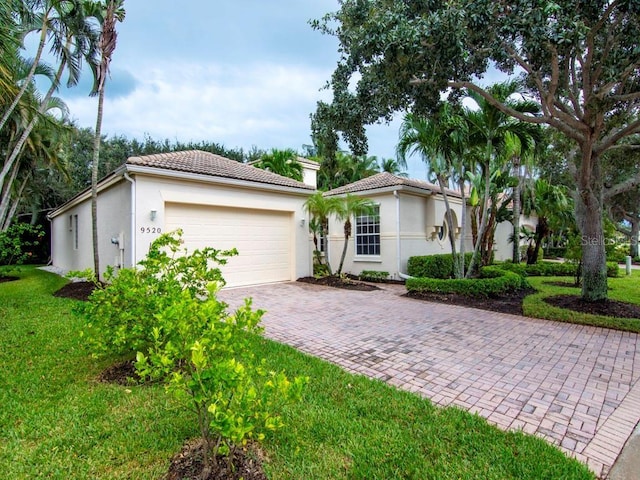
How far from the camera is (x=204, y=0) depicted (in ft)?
27.7

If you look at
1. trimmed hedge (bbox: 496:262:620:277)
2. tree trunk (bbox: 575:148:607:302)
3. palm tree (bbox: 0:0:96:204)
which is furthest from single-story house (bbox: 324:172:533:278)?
palm tree (bbox: 0:0:96:204)

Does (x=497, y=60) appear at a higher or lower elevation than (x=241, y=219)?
higher

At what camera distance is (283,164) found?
1794cm

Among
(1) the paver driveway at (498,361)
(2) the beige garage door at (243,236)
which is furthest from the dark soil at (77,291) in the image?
(1) the paver driveway at (498,361)

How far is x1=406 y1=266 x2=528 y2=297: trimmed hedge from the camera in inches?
365

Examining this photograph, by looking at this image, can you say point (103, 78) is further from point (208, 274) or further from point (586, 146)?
point (586, 146)

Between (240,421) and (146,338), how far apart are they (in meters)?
2.21

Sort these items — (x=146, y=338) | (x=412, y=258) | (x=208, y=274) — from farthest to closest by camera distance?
1. (x=412, y=258)
2. (x=208, y=274)
3. (x=146, y=338)

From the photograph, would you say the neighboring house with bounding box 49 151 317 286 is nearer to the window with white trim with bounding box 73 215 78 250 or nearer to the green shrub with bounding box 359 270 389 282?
the window with white trim with bounding box 73 215 78 250

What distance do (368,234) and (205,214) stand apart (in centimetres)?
673

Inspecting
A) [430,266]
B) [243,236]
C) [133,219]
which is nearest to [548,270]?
[430,266]

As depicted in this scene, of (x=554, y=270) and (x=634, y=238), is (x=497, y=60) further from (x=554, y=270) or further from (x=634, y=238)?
(x=634, y=238)

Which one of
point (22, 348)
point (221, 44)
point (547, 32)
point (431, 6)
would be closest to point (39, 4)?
point (221, 44)

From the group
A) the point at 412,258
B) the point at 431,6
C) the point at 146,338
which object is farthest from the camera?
the point at 412,258
